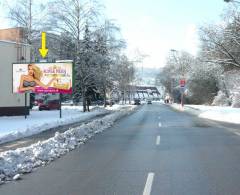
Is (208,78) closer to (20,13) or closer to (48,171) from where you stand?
(20,13)

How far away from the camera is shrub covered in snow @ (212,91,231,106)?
6906 centimetres

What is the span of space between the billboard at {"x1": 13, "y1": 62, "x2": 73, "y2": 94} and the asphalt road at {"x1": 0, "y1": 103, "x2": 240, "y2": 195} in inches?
789

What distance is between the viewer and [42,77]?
119 feet

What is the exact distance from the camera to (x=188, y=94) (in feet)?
292

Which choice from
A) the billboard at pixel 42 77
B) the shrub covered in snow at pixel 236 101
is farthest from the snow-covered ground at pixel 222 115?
the shrub covered in snow at pixel 236 101

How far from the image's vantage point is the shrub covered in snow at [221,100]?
69.1 metres

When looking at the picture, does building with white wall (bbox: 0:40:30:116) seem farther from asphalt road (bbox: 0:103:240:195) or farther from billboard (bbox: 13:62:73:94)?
asphalt road (bbox: 0:103:240:195)

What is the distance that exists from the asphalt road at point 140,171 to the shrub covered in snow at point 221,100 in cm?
5343

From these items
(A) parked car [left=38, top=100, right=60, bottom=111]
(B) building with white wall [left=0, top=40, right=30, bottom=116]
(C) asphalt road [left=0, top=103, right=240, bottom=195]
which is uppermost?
(B) building with white wall [left=0, top=40, right=30, bottom=116]

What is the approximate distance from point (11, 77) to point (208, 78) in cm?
4412

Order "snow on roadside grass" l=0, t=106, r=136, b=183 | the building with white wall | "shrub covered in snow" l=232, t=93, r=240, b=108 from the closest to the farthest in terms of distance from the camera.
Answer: "snow on roadside grass" l=0, t=106, r=136, b=183
the building with white wall
"shrub covered in snow" l=232, t=93, r=240, b=108

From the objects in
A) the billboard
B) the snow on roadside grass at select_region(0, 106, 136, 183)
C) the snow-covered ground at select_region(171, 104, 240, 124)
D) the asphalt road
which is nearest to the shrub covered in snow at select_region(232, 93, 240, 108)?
the snow-covered ground at select_region(171, 104, 240, 124)

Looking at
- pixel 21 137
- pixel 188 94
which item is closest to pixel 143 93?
pixel 188 94

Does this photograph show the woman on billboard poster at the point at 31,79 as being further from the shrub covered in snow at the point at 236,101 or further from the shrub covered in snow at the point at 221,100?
the shrub covered in snow at the point at 221,100
